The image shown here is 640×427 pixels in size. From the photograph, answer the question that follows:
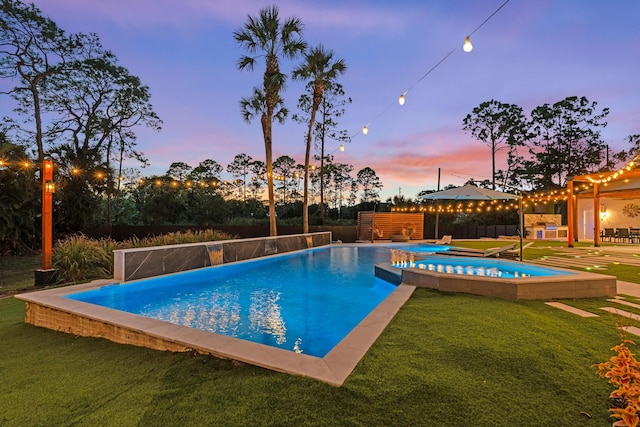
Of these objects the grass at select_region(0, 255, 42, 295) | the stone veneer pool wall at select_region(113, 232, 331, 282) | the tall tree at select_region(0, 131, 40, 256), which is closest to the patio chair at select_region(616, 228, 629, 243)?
the stone veneer pool wall at select_region(113, 232, 331, 282)

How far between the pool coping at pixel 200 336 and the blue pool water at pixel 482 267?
2.78 meters

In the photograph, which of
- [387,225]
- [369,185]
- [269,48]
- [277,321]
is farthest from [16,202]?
[369,185]

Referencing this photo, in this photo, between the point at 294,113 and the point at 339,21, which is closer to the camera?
the point at 339,21

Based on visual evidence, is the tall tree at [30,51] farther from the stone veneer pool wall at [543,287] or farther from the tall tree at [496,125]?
the tall tree at [496,125]

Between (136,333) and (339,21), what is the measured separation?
9.81 metres

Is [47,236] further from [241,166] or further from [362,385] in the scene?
[241,166]

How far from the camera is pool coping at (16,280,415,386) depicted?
246cm

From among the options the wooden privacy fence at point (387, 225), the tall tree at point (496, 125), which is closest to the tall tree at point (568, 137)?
the tall tree at point (496, 125)

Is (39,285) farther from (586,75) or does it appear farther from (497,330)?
(586,75)

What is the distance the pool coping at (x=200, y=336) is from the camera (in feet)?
8.05

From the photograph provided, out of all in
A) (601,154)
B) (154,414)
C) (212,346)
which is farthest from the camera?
(601,154)

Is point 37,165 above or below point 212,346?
above

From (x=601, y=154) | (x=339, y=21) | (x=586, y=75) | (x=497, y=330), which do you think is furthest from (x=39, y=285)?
(x=601, y=154)

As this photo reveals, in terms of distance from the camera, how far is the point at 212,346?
279cm
